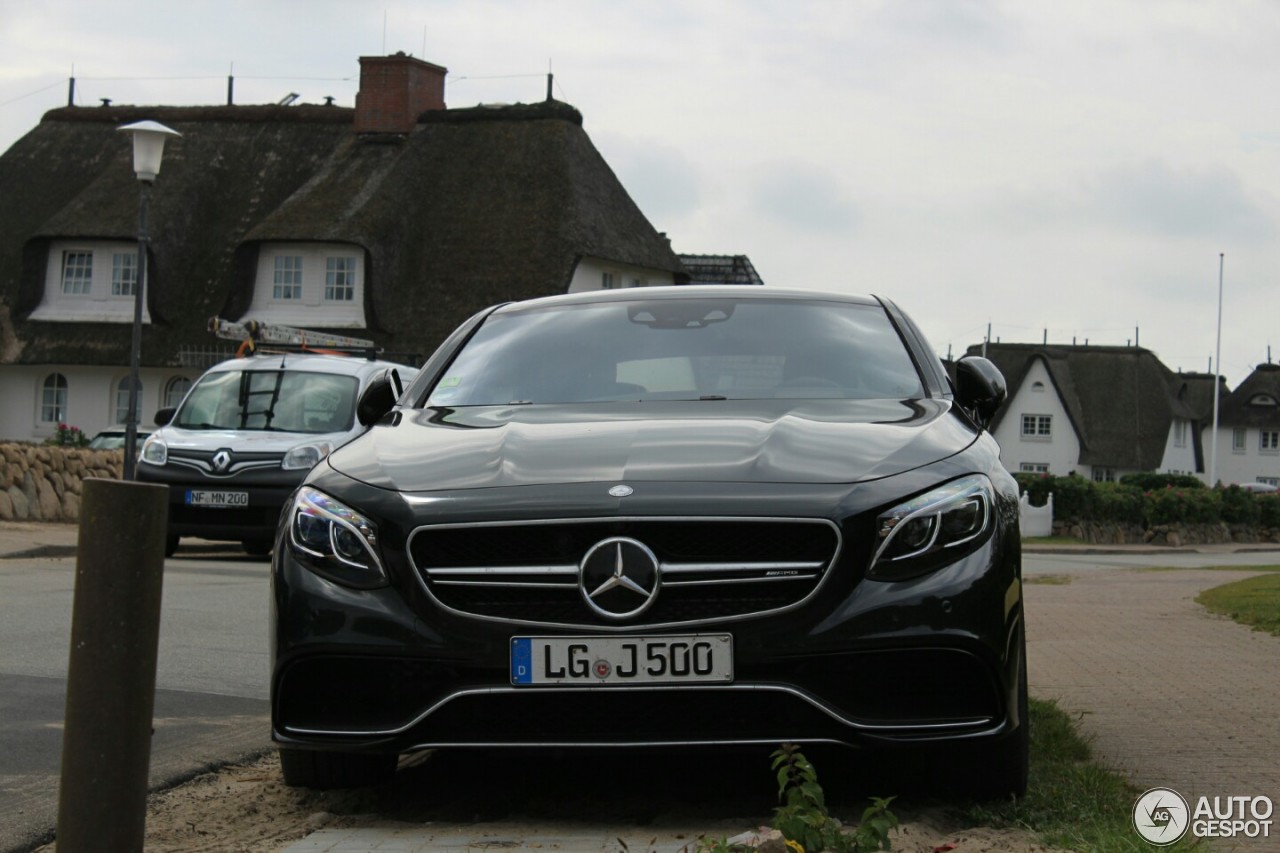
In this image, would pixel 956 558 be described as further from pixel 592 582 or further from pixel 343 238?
pixel 343 238

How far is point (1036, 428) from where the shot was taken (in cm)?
8956

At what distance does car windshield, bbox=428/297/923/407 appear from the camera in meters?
5.95

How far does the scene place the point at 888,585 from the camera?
4.52 m

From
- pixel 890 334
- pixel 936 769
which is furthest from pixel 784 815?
pixel 890 334

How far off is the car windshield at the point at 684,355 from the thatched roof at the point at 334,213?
3754 centimetres

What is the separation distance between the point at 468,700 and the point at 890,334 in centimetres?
245

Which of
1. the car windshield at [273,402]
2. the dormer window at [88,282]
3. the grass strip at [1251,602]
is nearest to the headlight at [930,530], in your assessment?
the grass strip at [1251,602]

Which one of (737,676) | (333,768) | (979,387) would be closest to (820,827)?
(737,676)

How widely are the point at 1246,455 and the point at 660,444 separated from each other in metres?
107

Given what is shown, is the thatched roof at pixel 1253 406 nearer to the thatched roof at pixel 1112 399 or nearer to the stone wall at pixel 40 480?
the thatched roof at pixel 1112 399

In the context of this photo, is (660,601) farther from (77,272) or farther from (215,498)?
(77,272)

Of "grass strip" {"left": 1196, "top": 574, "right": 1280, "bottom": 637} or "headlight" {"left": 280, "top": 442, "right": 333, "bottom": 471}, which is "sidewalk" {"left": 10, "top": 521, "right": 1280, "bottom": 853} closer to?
"grass strip" {"left": 1196, "top": 574, "right": 1280, "bottom": 637}

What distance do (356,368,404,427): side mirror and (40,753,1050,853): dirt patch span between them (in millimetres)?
1216

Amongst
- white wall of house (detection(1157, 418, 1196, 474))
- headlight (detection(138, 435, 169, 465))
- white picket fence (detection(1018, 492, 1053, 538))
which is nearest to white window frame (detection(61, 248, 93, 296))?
white picket fence (detection(1018, 492, 1053, 538))
